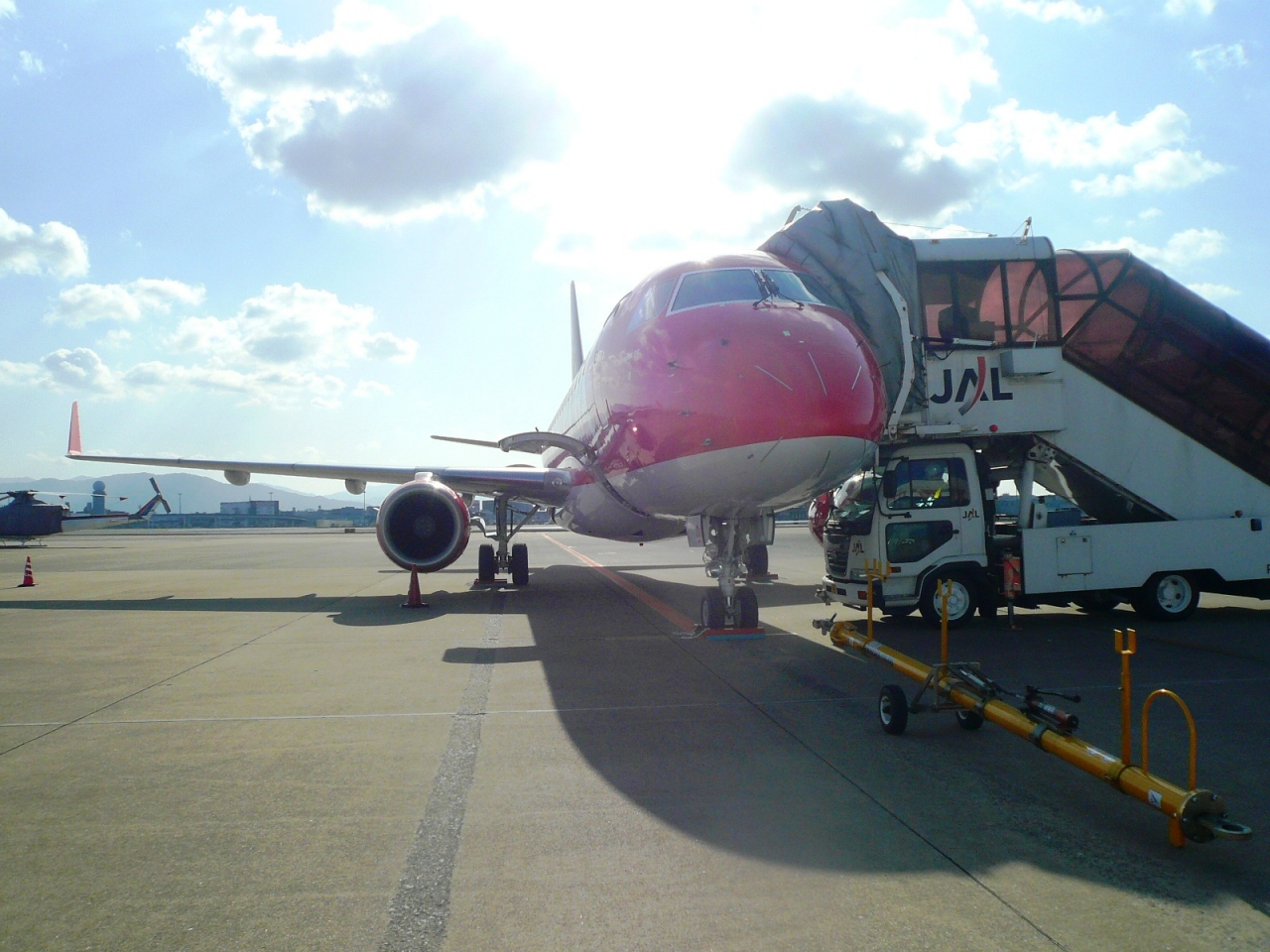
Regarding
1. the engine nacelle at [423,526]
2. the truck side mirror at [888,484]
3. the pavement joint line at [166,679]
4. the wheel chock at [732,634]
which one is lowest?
the pavement joint line at [166,679]

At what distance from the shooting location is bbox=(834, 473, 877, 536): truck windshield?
10.4 m

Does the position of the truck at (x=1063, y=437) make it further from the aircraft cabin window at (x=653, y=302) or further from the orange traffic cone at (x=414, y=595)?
the orange traffic cone at (x=414, y=595)

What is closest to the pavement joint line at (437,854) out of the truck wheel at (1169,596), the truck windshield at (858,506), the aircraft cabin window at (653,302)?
the aircraft cabin window at (653,302)

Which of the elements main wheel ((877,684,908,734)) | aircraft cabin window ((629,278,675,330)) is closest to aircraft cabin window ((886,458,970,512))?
aircraft cabin window ((629,278,675,330))

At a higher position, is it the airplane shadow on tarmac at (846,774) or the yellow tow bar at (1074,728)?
the yellow tow bar at (1074,728)

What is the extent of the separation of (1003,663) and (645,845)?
218 inches

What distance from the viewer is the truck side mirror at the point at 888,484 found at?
1039 centimetres

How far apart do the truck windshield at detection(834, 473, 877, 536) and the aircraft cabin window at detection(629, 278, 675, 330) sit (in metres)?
3.41

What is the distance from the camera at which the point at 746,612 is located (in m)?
9.60

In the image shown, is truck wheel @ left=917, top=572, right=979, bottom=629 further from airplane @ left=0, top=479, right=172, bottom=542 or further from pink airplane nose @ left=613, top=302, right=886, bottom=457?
airplane @ left=0, top=479, right=172, bottom=542

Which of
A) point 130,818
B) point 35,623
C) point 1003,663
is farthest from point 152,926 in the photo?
point 35,623

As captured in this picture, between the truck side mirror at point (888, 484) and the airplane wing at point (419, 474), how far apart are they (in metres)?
5.35

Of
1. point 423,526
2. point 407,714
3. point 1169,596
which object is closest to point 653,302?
point 407,714

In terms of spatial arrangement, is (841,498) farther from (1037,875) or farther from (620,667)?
Answer: (1037,875)
